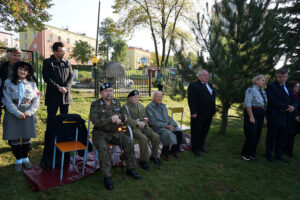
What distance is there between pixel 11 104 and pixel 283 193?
4.49m

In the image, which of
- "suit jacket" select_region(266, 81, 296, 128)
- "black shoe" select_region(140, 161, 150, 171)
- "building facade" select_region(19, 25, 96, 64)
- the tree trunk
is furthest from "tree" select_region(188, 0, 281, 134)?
"building facade" select_region(19, 25, 96, 64)

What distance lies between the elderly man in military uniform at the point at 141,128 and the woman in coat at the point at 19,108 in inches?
63.5

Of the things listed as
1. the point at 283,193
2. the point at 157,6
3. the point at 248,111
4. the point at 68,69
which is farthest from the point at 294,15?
the point at 157,6

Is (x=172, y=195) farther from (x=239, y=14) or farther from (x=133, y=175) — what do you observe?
(x=239, y=14)

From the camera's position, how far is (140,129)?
3988 mm

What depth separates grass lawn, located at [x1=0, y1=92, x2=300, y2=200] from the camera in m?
2.81

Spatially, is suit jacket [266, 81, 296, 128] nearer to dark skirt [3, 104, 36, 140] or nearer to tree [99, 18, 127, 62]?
dark skirt [3, 104, 36, 140]

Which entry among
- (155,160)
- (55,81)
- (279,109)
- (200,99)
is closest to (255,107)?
(279,109)

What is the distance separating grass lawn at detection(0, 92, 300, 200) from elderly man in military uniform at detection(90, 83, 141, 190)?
0.39 meters

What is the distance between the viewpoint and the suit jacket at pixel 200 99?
4.47 m

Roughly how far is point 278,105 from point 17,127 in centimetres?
492

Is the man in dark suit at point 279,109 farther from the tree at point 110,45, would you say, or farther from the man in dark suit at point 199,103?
the tree at point 110,45

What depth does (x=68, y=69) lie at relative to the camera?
3.95 m

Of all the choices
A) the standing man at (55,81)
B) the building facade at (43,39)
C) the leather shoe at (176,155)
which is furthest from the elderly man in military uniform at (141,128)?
the building facade at (43,39)
